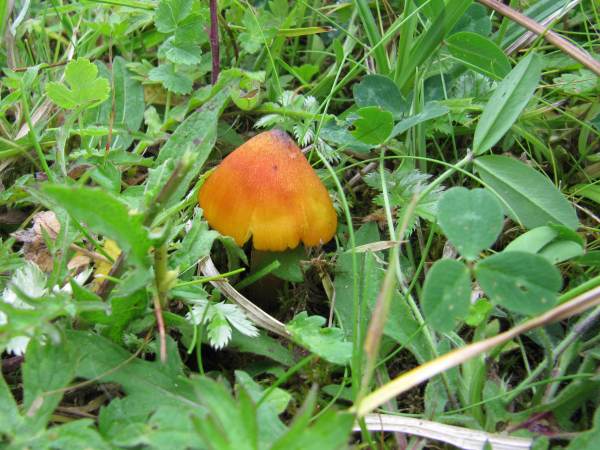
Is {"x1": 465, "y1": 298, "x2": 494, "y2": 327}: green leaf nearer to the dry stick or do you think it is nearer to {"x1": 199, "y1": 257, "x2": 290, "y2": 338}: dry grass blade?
{"x1": 199, "y1": 257, "x2": 290, "y2": 338}: dry grass blade

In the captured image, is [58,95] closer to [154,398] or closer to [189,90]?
[189,90]

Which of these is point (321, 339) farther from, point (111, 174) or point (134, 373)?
point (111, 174)

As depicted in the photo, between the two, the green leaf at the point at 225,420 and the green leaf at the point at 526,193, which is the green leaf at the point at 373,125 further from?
the green leaf at the point at 225,420

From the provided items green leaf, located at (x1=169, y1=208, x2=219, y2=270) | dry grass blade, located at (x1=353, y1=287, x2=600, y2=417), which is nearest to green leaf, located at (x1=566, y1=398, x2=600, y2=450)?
dry grass blade, located at (x1=353, y1=287, x2=600, y2=417)

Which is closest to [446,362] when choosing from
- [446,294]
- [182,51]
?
[446,294]

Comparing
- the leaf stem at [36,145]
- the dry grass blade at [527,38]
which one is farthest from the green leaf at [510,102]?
the leaf stem at [36,145]
